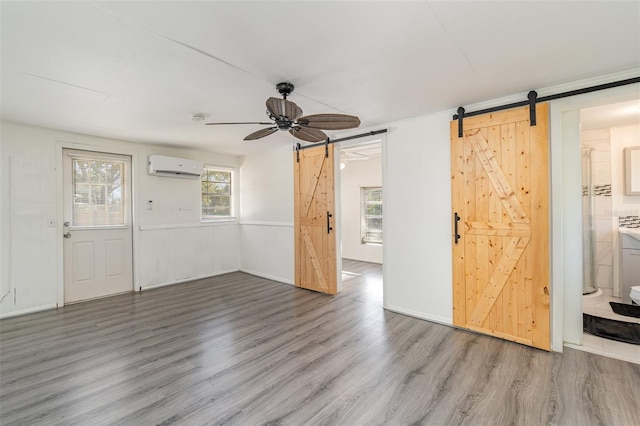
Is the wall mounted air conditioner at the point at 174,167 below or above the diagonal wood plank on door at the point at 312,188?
above

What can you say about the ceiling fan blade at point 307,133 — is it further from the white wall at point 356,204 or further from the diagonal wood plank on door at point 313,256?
the white wall at point 356,204

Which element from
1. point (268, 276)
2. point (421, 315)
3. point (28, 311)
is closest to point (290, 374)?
point (421, 315)

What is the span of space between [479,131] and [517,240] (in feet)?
3.95

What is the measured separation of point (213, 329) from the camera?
3.20 meters

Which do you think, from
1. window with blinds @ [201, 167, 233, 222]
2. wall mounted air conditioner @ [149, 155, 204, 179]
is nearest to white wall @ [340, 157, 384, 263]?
window with blinds @ [201, 167, 233, 222]

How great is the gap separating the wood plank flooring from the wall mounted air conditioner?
2.44 meters

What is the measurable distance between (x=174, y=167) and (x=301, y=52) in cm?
388

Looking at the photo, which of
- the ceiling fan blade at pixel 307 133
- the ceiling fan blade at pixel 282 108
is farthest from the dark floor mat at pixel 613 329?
the ceiling fan blade at pixel 282 108

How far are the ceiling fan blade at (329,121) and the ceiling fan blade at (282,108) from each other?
14 cm

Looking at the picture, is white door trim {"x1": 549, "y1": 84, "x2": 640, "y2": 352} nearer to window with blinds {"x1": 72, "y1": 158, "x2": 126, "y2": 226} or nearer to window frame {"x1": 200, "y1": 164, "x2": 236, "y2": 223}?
window frame {"x1": 200, "y1": 164, "x2": 236, "y2": 223}

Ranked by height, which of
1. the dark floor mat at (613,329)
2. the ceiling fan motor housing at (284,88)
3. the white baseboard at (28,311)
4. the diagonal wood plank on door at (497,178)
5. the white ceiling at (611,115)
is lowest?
the white baseboard at (28,311)

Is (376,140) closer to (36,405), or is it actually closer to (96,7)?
(96,7)

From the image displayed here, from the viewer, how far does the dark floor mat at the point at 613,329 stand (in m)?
2.78

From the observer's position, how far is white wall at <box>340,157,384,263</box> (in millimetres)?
6902
